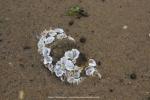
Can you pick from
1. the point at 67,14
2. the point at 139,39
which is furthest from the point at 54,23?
the point at 139,39

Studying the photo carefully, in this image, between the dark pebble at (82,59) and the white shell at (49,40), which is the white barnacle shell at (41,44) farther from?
the dark pebble at (82,59)

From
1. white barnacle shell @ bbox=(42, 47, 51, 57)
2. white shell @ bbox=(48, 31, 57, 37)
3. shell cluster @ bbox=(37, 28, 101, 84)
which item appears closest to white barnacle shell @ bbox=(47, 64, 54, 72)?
shell cluster @ bbox=(37, 28, 101, 84)

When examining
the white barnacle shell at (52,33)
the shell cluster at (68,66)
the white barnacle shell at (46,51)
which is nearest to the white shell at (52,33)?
the white barnacle shell at (52,33)

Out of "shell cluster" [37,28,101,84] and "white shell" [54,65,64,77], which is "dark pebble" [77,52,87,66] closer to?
"shell cluster" [37,28,101,84]

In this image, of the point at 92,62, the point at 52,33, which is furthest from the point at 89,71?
the point at 52,33

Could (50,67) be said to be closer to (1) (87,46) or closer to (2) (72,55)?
(2) (72,55)

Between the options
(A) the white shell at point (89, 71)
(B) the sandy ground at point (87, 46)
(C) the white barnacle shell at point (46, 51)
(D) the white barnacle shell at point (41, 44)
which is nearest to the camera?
(B) the sandy ground at point (87, 46)

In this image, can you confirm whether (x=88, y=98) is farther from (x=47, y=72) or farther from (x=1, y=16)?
(x=1, y=16)

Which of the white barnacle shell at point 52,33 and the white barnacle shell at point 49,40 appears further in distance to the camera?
the white barnacle shell at point 52,33
